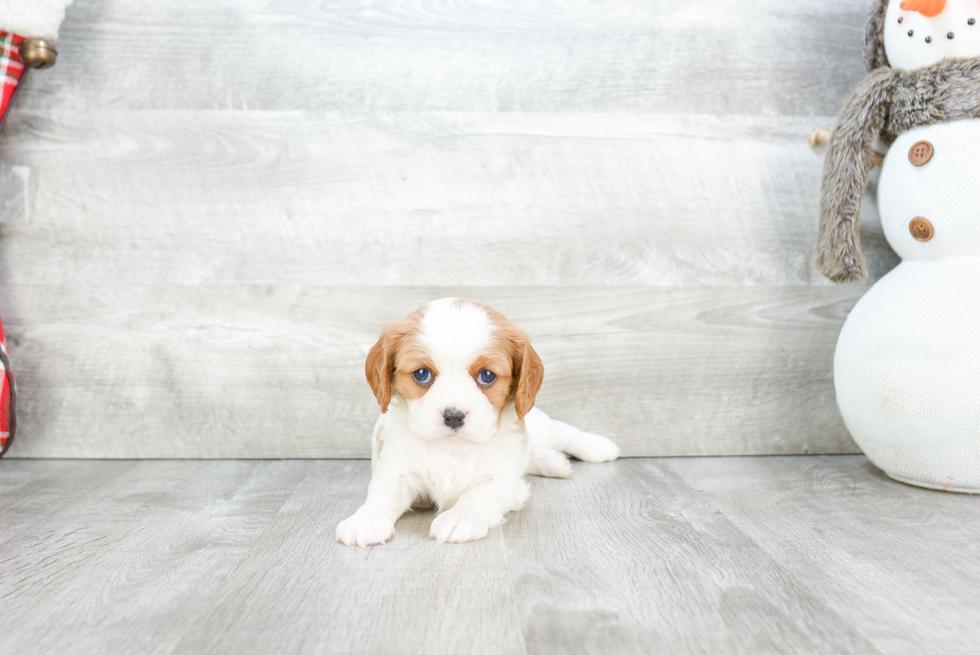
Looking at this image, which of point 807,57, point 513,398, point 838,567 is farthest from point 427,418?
point 807,57

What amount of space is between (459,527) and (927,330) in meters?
1.10

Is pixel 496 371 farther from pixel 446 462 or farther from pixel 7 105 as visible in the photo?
pixel 7 105

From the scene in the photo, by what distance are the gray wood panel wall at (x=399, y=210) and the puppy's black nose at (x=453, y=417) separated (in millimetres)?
632

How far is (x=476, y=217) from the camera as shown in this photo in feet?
6.20

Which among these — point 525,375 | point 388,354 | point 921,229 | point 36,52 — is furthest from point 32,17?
point 921,229

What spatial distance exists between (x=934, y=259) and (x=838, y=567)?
843mm

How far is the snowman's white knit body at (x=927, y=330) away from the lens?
4.94 feet

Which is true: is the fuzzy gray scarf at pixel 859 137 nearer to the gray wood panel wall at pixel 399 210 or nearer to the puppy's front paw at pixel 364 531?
the gray wood panel wall at pixel 399 210

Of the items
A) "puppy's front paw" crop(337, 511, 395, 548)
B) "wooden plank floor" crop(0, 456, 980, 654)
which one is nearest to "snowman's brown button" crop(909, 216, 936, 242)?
"wooden plank floor" crop(0, 456, 980, 654)

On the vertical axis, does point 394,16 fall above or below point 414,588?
above

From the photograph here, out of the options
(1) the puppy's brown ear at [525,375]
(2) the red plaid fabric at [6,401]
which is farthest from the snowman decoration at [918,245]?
(2) the red plaid fabric at [6,401]

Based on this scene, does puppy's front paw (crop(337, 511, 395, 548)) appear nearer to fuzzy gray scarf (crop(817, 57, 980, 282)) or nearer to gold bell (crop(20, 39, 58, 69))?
fuzzy gray scarf (crop(817, 57, 980, 282))

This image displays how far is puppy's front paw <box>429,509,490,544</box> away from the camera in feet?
4.16

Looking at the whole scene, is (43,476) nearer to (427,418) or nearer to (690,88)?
(427,418)
